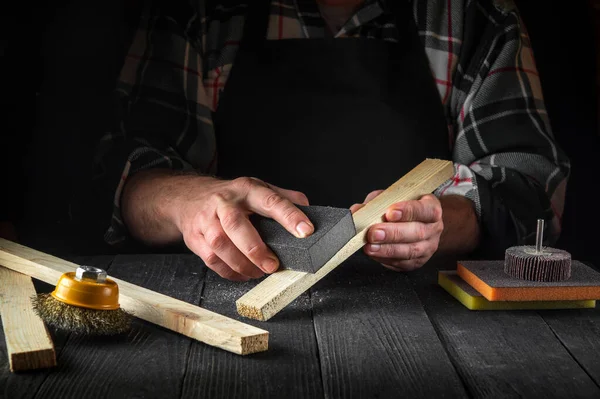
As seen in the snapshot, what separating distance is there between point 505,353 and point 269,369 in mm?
336

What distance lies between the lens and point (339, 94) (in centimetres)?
212

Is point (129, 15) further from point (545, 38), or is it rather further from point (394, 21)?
point (545, 38)

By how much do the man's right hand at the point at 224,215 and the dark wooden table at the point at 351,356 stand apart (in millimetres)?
60

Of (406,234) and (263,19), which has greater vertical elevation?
(263,19)

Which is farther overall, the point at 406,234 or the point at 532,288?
the point at 406,234

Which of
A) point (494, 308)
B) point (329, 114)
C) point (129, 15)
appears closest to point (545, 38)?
A: point (329, 114)

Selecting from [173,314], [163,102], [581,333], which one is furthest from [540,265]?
[163,102]

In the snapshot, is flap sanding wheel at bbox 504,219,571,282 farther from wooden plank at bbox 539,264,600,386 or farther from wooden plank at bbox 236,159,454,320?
wooden plank at bbox 236,159,454,320

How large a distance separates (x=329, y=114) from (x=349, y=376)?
1.16m

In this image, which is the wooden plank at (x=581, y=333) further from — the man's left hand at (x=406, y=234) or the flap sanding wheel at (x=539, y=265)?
the man's left hand at (x=406, y=234)

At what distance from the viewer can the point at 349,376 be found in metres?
1.05

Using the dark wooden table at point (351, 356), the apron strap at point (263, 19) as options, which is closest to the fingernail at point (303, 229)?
the dark wooden table at point (351, 356)

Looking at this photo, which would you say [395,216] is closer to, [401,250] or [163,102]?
[401,250]

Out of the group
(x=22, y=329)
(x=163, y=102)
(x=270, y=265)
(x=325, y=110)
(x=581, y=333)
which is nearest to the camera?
(x=22, y=329)
